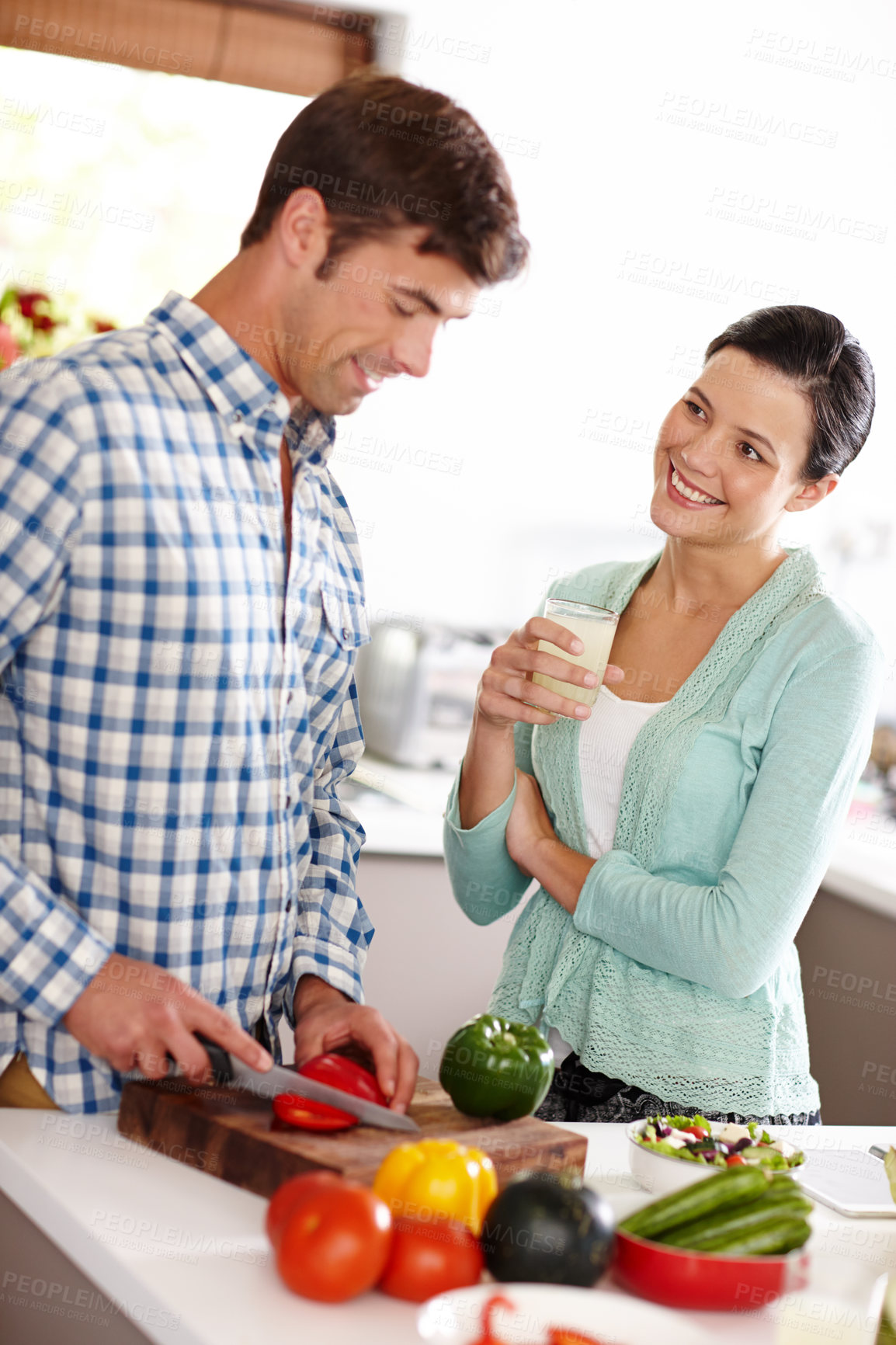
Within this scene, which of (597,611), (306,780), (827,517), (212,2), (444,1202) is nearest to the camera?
(444,1202)

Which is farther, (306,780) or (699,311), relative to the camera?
(699,311)

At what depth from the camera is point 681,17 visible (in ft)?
11.0

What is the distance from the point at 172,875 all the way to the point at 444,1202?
41 cm

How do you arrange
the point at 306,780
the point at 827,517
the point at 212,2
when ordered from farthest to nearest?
1. the point at 827,517
2. the point at 212,2
3. the point at 306,780

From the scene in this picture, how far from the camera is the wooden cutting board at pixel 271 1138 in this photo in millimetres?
1113

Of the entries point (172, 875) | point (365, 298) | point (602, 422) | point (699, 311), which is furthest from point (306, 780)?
point (699, 311)

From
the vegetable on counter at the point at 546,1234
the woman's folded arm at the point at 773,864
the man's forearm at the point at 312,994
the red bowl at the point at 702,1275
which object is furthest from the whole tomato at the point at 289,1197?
the woman's folded arm at the point at 773,864

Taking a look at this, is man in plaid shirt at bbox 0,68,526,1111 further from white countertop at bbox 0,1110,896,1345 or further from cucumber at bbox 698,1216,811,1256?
cucumber at bbox 698,1216,811,1256

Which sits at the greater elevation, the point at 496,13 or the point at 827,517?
the point at 496,13

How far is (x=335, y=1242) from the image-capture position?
946mm

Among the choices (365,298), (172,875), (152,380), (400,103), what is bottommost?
(172,875)

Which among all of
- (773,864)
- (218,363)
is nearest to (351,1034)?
(773,864)

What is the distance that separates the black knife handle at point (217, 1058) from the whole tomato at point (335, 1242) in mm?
240

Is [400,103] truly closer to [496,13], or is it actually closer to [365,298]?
[365,298]
